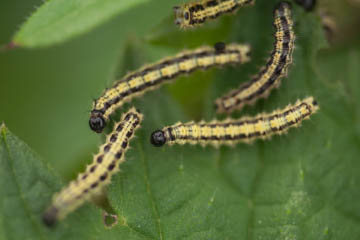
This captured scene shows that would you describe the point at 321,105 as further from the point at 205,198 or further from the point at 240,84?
the point at 205,198

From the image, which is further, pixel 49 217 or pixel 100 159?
pixel 100 159

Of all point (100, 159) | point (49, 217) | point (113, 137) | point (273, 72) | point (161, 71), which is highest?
point (161, 71)

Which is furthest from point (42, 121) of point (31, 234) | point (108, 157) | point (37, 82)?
point (31, 234)

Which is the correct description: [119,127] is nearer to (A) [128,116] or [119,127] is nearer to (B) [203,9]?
(A) [128,116]

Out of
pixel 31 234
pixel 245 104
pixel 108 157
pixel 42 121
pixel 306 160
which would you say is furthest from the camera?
pixel 42 121

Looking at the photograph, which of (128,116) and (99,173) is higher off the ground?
(128,116)

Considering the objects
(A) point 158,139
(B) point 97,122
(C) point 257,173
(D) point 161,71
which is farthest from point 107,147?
(C) point 257,173

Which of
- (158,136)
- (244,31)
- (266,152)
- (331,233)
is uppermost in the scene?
(244,31)
